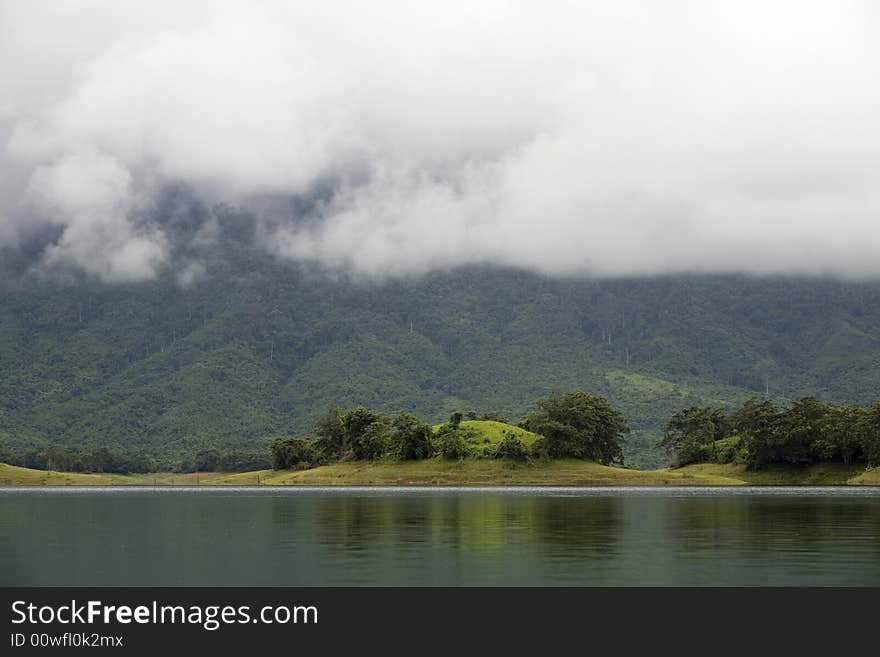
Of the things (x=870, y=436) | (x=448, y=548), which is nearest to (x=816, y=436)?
(x=870, y=436)

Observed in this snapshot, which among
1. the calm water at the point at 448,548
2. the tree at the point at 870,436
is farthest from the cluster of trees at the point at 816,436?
the calm water at the point at 448,548

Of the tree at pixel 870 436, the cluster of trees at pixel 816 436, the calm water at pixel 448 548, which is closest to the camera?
the calm water at pixel 448 548

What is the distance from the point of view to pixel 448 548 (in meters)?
55.9

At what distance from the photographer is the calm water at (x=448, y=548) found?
44.1 m

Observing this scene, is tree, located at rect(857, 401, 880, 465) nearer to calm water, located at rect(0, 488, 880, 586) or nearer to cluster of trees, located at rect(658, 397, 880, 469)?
cluster of trees, located at rect(658, 397, 880, 469)

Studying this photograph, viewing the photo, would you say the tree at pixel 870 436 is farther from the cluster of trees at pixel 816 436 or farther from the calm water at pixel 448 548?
the calm water at pixel 448 548

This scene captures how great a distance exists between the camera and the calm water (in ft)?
145

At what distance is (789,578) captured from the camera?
43.3 m

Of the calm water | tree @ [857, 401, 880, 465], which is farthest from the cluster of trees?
the calm water

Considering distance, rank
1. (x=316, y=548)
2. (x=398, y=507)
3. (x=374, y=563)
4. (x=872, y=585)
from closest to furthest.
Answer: (x=872, y=585)
(x=374, y=563)
(x=316, y=548)
(x=398, y=507)
